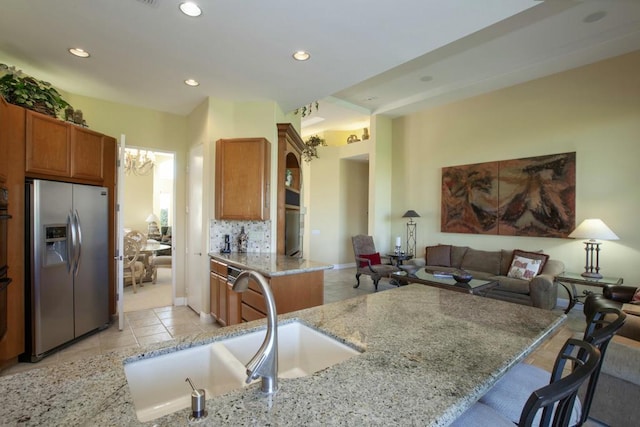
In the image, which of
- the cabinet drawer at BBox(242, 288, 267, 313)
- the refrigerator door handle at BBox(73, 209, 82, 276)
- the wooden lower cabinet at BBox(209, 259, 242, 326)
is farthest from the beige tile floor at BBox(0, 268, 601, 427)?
the cabinet drawer at BBox(242, 288, 267, 313)

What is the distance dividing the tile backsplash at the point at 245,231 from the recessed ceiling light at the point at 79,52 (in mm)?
2138

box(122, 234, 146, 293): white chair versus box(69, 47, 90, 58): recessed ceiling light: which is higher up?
box(69, 47, 90, 58): recessed ceiling light

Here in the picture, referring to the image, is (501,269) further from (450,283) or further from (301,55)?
(301,55)

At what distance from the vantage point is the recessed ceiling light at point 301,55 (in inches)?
110

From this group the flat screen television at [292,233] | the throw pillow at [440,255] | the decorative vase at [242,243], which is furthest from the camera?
the throw pillow at [440,255]

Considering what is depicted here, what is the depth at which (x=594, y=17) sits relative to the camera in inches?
137

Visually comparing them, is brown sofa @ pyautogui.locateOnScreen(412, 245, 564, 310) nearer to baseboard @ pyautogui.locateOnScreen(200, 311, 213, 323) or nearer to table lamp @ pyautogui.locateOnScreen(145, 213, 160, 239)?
baseboard @ pyautogui.locateOnScreen(200, 311, 213, 323)

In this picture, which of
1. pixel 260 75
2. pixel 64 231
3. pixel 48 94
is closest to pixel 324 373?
pixel 260 75

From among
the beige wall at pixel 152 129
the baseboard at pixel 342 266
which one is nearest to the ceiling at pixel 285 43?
the beige wall at pixel 152 129

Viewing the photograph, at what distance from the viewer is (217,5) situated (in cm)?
217

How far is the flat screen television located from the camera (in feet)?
14.6

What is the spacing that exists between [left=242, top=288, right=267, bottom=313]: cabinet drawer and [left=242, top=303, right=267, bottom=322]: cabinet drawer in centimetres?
4

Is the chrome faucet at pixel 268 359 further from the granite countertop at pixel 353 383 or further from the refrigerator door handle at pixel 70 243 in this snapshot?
the refrigerator door handle at pixel 70 243

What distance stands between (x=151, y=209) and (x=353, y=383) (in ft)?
35.3
